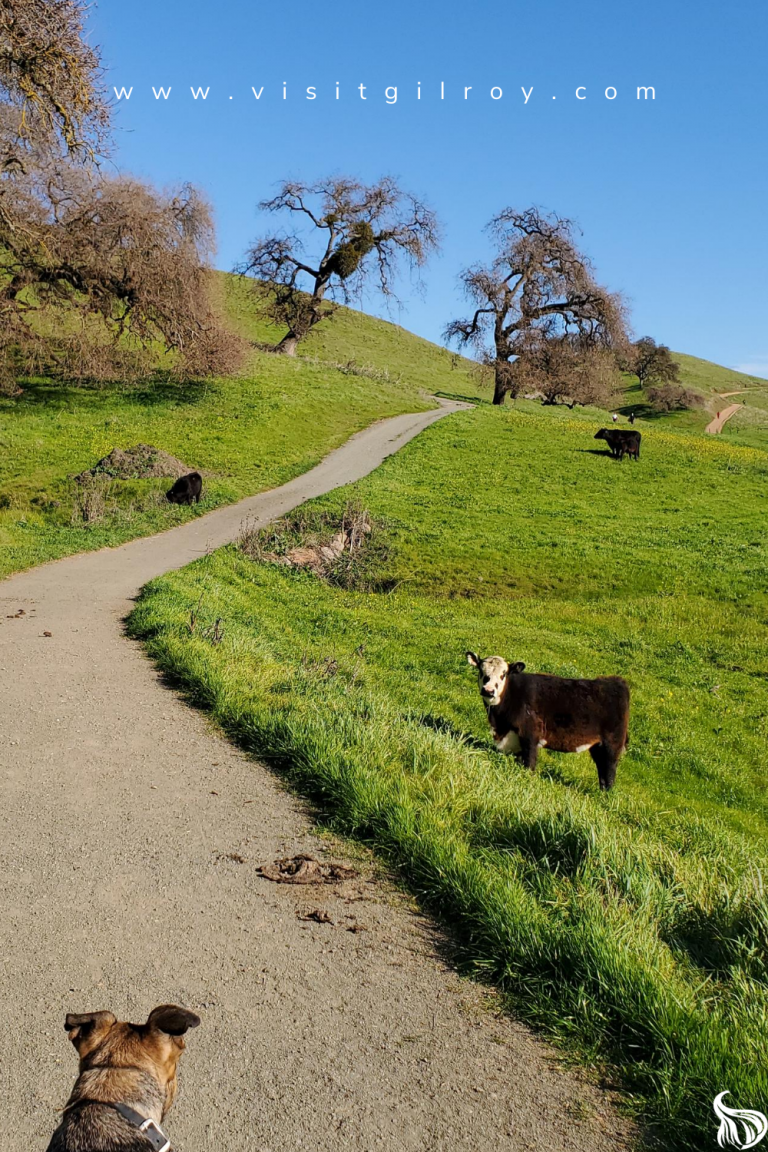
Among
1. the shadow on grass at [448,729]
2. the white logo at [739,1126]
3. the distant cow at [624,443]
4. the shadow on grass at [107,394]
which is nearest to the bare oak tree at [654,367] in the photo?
the distant cow at [624,443]

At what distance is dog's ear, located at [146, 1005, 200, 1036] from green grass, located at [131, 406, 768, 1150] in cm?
212

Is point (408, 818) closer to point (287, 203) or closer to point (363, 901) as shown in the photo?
point (363, 901)

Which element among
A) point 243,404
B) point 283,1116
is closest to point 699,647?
point 283,1116

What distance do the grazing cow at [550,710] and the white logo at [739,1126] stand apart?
6.13 meters

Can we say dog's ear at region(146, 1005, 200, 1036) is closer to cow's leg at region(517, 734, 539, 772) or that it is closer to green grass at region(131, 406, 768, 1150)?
green grass at region(131, 406, 768, 1150)

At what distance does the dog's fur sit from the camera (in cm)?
258

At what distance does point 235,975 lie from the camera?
451 cm

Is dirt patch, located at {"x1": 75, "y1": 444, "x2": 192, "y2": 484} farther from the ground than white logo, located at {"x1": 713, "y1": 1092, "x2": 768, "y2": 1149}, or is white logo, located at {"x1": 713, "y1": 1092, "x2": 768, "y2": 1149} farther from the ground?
dirt patch, located at {"x1": 75, "y1": 444, "x2": 192, "y2": 484}

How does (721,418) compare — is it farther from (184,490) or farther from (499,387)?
(184,490)

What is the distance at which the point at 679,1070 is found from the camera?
3586 millimetres

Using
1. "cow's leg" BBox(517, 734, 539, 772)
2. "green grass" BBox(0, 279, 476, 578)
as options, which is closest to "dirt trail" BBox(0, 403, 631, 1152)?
"cow's leg" BBox(517, 734, 539, 772)

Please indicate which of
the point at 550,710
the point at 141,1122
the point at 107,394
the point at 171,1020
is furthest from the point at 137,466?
the point at 141,1122

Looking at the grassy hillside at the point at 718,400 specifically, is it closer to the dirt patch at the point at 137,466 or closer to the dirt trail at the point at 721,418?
the dirt trail at the point at 721,418

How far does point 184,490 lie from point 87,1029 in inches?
1080
